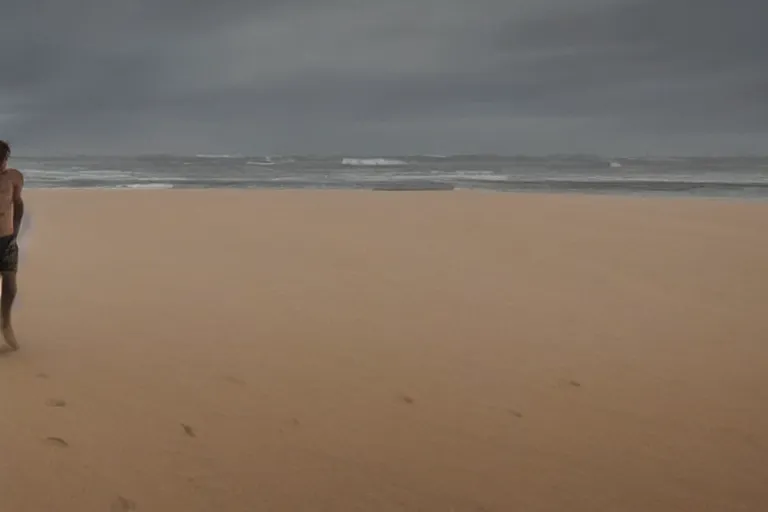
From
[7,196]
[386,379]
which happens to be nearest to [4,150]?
[7,196]

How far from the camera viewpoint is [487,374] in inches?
162

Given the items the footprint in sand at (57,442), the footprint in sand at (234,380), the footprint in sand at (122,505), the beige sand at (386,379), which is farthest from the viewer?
the footprint in sand at (234,380)

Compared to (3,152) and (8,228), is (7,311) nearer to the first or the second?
(8,228)

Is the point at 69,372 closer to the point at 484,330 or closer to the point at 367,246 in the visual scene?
the point at 484,330

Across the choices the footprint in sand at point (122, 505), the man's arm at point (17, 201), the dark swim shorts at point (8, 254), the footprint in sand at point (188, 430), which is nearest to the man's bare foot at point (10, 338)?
the dark swim shorts at point (8, 254)

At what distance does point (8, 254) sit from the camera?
13.7 ft

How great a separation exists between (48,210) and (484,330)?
1027cm

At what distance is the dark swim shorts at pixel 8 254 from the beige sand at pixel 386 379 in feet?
1.89

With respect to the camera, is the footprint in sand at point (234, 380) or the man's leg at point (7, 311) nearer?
the footprint in sand at point (234, 380)

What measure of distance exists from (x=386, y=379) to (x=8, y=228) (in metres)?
2.48

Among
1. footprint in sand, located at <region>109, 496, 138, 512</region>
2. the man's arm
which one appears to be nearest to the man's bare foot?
the man's arm

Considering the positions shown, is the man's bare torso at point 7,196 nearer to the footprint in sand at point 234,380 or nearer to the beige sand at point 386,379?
the beige sand at point 386,379

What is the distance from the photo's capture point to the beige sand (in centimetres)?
285

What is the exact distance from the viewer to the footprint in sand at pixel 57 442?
3088mm
